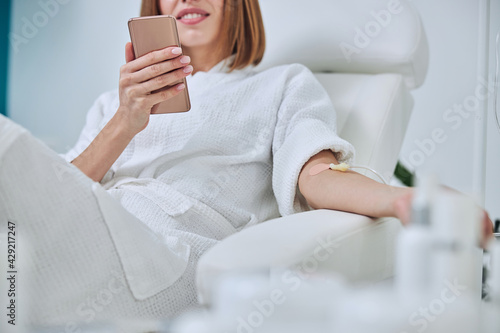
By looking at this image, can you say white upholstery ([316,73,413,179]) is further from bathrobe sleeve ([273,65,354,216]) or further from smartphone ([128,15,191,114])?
smartphone ([128,15,191,114])

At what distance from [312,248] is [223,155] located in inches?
19.5

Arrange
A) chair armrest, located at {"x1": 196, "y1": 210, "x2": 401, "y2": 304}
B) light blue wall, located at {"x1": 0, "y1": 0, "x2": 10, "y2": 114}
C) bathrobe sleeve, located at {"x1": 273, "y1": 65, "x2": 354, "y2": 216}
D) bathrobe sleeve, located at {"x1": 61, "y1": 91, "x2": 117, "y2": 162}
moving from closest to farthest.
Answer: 1. chair armrest, located at {"x1": 196, "y1": 210, "x2": 401, "y2": 304}
2. bathrobe sleeve, located at {"x1": 273, "y1": 65, "x2": 354, "y2": 216}
3. bathrobe sleeve, located at {"x1": 61, "y1": 91, "x2": 117, "y2": 162}
4. light blue wall, located at {"x1": 0, "y1": 0, "x2": 10, "y2": 114}

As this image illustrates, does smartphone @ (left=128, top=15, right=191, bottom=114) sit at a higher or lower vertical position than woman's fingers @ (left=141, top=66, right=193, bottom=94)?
higher

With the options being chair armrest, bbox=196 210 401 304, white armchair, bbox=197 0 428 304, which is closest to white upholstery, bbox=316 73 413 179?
white armchair, bbox=197 0 428 304

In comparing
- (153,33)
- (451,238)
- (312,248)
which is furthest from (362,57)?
(451,238)

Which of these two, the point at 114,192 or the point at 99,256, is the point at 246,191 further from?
the point at 99,256

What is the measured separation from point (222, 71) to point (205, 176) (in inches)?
12.6

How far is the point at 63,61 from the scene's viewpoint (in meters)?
2.12

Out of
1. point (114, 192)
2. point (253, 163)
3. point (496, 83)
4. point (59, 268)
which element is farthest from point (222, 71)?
point (59, 268)

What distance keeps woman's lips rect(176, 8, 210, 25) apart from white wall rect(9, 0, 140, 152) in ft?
2.59

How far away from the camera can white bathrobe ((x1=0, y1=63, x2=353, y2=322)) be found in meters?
1.03

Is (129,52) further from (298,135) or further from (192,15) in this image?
(298,135)

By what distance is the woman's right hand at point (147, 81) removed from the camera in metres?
1.03

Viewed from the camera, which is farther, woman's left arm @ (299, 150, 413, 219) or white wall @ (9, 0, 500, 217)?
white wall @ (9, 0, 500, 217)
